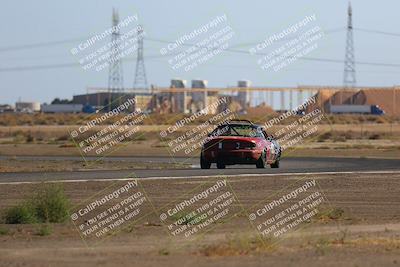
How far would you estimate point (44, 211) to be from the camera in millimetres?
18422

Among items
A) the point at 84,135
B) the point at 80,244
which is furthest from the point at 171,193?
the point at 84,135

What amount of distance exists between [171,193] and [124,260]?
10.1 metres

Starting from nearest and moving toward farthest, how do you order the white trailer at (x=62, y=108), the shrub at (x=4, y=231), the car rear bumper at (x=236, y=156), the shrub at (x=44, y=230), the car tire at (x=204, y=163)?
the shrub at (x=44, y=230)
the shrub at (x=4, y=231)
the car rear bumper at (x=236, y=156)
the car tire at (x=204, y=163)
the white trailer at (x=62, y=108)

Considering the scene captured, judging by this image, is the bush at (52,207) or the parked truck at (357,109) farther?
the parked truck at (357,109)

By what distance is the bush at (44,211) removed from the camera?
18250 millimetres

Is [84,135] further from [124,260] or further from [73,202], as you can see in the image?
[124,260]

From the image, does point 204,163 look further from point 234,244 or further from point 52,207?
point 234,244

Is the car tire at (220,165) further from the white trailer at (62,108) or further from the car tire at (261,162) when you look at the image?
the white trailer at (62,108)

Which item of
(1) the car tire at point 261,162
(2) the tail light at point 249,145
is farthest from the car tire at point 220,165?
(1) the car tire at point 261,162

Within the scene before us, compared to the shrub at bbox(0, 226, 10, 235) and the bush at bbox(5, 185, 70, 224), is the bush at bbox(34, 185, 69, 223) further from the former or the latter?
the shrub at bbox(0, 226, 10, 235)

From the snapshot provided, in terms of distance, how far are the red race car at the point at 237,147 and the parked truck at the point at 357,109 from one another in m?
117

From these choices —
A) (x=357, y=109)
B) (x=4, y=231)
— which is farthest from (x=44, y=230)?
(x=357, y=109)

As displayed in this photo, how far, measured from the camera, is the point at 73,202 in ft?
69.7

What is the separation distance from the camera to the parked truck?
149125mm
